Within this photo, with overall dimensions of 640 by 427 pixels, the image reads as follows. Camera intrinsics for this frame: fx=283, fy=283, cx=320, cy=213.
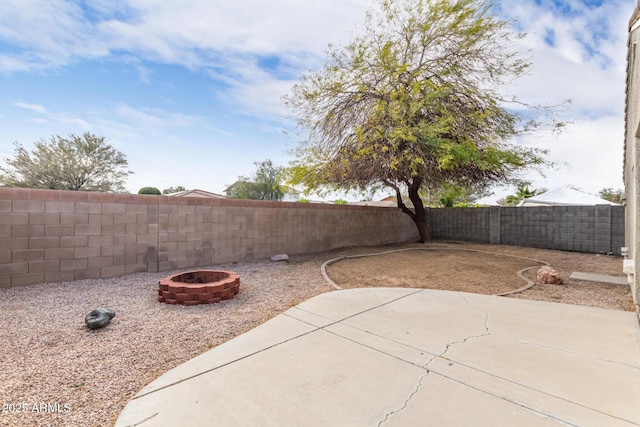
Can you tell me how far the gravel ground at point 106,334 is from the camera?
1.84m

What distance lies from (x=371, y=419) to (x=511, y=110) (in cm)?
886

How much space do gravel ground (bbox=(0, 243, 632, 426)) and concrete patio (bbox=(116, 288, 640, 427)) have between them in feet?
0.89

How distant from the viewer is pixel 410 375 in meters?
2.12

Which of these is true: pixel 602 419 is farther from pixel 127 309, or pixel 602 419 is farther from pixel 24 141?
pixel 24 141

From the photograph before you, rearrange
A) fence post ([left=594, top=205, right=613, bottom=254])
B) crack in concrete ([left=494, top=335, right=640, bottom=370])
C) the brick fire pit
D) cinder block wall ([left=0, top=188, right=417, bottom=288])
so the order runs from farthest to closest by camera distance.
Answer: fence post ([left=594, top=205, right=613, bottom=254])
cinder block wall ([left=0, top=188, right=417, bottom=288])
the brick fire pit
crack in concrete ([left=494, top=335, right=640, bottom=370])

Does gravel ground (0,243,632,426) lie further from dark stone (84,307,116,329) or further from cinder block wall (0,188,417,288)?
cinder block wall (0,188,417,288)

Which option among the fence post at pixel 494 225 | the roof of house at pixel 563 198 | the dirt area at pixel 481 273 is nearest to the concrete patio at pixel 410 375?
the dirt area at pixel 481 273

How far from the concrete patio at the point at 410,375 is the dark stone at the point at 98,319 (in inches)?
53.5

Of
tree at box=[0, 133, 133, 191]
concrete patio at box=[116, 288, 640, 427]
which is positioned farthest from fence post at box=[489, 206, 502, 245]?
tree at box=[0, 133, 133, 191]

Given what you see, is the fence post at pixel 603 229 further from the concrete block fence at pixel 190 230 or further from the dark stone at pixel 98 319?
the dark stone at pixel 98 319

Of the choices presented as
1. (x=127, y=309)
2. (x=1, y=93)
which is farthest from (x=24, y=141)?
(x=127, y=309)

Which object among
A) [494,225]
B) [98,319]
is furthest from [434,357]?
[494,225]

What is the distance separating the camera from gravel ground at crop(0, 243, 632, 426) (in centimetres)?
184

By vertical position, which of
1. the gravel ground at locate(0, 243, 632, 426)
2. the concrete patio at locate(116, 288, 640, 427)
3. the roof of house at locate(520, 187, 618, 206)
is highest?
the roof of house at locate(520, 187, 618, 206)
